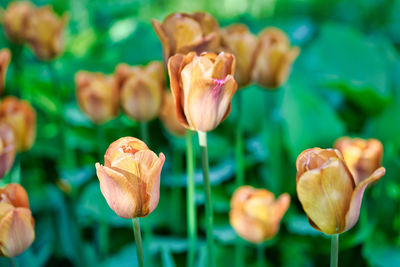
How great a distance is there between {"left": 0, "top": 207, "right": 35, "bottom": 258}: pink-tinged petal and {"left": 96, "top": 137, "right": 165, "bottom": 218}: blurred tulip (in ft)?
0.31

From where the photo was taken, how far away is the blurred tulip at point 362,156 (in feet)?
2.06

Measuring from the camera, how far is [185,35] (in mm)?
544

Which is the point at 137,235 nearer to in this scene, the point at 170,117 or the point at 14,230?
the point at 14,230

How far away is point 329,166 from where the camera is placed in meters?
0.40

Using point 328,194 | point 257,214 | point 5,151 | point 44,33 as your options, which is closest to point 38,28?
point 44,33

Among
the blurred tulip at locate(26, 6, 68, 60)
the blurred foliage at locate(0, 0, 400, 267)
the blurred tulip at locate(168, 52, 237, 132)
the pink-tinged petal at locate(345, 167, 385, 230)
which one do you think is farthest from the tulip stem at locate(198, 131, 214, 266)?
the blurred tulip at locate(26, 6, 68, 60)

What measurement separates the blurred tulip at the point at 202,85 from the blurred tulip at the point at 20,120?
1.08 ft

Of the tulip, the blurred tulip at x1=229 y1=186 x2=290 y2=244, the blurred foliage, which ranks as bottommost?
the blurred foliage

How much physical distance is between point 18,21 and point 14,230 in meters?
0.61

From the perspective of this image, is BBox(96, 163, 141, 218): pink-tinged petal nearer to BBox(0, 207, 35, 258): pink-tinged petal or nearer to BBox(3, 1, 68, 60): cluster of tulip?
BBox(0, 207, 35, 258): pink-tinged petal

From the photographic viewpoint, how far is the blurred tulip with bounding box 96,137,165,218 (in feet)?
1.35

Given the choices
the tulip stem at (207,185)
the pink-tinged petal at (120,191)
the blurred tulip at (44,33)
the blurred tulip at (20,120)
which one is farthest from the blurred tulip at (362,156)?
the blurred tulip at (44,33)

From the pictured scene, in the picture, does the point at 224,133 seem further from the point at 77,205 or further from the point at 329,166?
the point at 329,166

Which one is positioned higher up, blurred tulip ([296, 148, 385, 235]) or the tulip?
blurred tulip ([296, 148, 385, 235])
